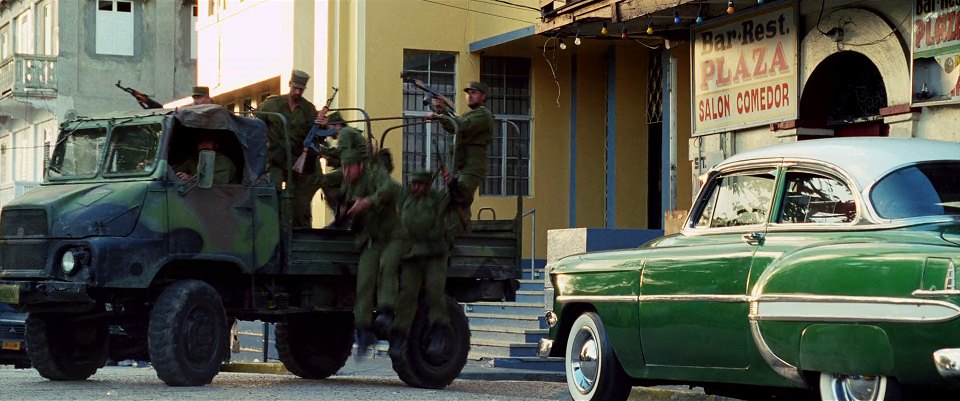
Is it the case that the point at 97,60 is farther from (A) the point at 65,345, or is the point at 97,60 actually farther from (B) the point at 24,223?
(B) the point at 24,223

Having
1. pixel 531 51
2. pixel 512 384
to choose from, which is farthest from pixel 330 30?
pixel 512 384

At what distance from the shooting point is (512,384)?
53.8 feet

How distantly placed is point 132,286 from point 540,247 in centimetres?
1348

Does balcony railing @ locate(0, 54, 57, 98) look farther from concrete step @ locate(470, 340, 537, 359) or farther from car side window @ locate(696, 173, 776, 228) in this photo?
car side window @ locate(696, 173, 776, 228)

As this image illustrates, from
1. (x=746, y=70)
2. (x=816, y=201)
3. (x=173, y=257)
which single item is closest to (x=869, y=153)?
(x=816, y=201)

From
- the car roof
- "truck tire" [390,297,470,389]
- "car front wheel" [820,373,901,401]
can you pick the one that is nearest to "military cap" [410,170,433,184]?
"truck tire" [390,297,470,389]

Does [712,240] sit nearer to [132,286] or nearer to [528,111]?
[132,286]

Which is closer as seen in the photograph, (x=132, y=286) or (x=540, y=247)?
(x=132, y=286)

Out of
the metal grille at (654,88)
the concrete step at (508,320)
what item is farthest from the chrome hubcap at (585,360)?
the metal grille at (654,88)

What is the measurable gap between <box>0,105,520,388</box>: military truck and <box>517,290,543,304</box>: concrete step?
19.0 feet

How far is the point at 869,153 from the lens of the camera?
365 inches

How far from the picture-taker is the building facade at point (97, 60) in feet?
131

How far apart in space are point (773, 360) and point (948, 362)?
1.29m

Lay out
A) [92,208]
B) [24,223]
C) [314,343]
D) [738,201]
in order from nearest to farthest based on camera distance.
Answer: [738,201], [92,208], [24,223], [314,343]
